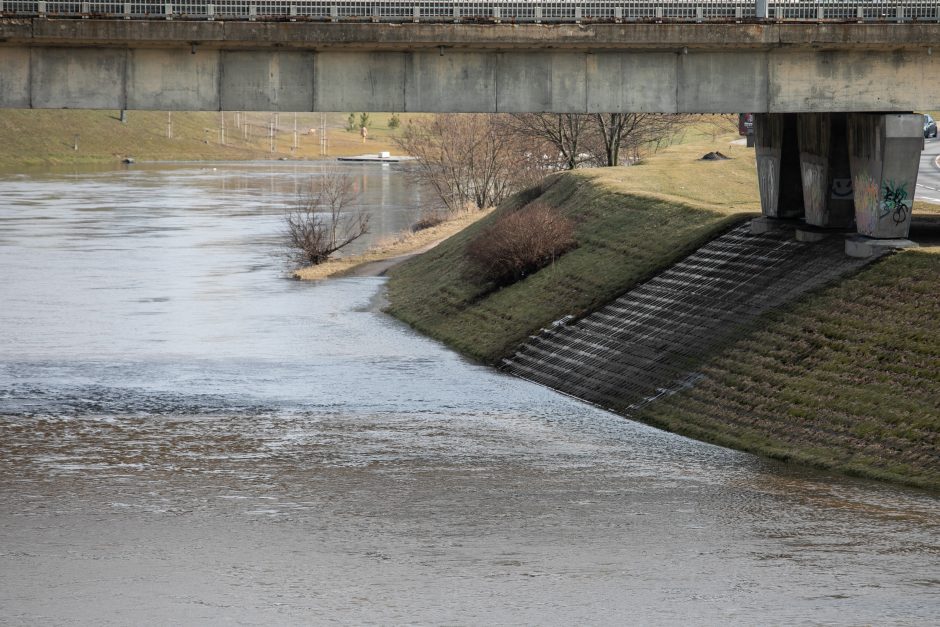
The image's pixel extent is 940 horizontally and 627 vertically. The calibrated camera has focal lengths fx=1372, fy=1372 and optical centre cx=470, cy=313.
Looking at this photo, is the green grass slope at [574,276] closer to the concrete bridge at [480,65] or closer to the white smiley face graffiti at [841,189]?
the white smiley face graffiti at [841,189]

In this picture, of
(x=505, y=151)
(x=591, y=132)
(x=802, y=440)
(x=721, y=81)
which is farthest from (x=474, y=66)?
(x=505, y=151)

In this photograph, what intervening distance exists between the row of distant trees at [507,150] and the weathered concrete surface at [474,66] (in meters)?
48.5

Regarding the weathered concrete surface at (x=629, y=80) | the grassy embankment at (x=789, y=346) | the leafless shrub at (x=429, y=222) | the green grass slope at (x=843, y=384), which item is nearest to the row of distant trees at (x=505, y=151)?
the leafless shrub at (x=429, y=222)

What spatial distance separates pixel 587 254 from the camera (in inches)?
2372

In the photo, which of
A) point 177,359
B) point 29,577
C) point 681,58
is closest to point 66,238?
point 177,359

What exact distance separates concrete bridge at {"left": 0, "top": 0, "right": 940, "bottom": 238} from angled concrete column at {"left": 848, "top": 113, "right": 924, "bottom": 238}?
11cm

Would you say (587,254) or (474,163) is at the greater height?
(474,163)

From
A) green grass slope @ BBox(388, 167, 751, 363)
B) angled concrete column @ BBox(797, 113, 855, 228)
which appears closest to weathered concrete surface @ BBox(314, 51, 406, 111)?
green grass slope @ BBox(388, 167, 751, 363)

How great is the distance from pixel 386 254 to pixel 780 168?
1374 inches

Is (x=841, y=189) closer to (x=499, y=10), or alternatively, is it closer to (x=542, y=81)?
(x=542, y=81)

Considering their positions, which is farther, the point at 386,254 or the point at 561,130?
the point at 561,130

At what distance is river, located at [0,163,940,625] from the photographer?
82.3 feet

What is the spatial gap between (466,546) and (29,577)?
872 cm

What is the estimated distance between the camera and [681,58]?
3922 centimetres
